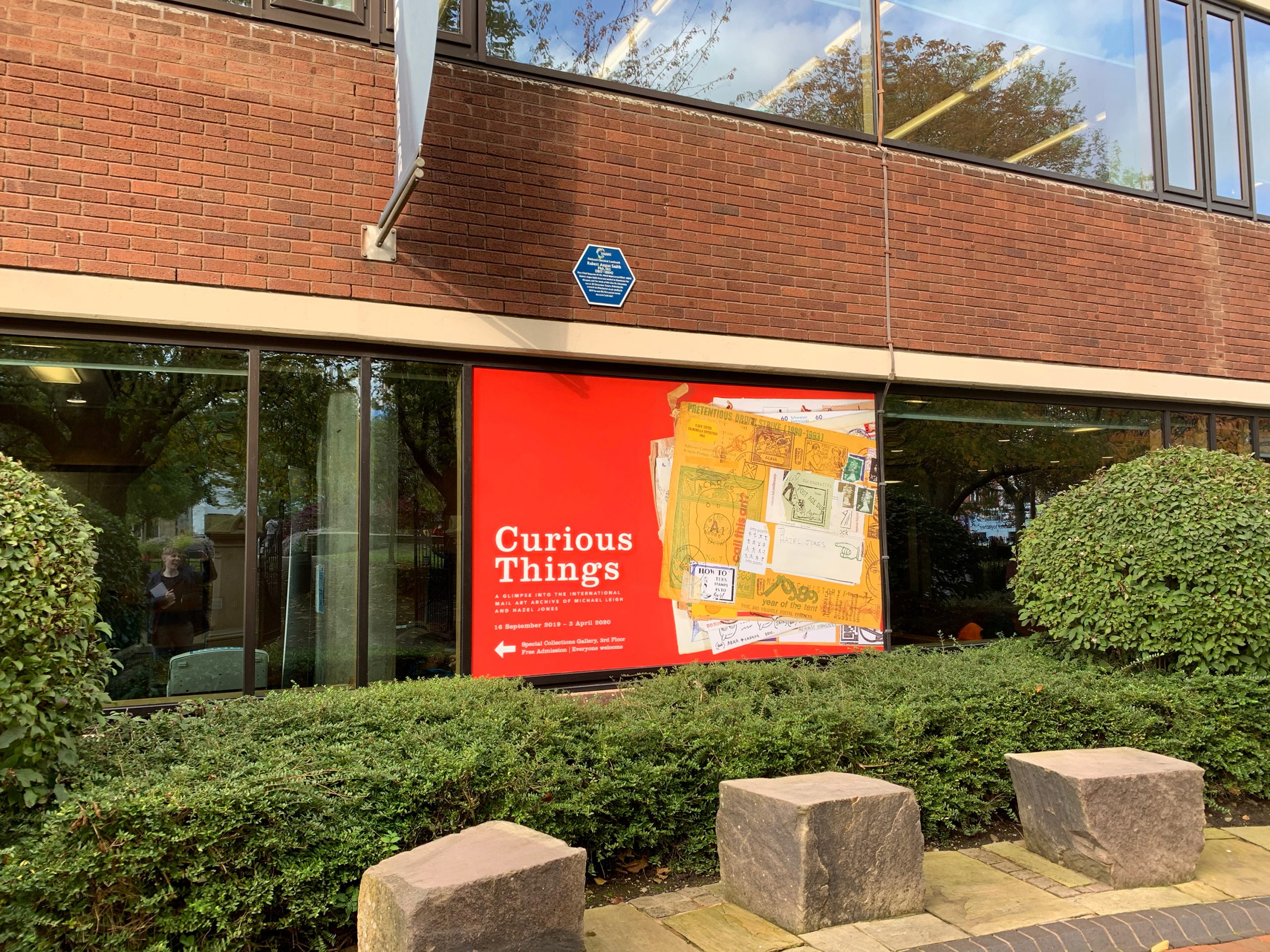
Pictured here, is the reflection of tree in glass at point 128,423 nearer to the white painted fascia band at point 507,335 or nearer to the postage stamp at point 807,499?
the white painted fascia band at point 507,335

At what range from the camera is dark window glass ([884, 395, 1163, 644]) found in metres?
8.58

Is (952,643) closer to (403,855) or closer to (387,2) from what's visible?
(403,855)

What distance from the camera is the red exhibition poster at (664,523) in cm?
684

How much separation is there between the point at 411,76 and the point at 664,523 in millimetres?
3552

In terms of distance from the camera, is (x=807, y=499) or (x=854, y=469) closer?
(x=807, y=499)

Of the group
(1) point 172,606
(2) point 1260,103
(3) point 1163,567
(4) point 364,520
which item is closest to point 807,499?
(3) point 1163,567

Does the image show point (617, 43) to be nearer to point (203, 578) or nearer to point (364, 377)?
point (364, 377)

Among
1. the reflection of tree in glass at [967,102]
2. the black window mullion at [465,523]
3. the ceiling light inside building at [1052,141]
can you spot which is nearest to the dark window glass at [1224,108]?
the reflection of tree in glass at [967,102]

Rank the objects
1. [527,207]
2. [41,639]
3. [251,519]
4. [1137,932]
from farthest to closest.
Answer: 1. [527,207]
2. [251,519]
3. [1137,932]
4. [41,639]

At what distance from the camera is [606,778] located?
14.9ft

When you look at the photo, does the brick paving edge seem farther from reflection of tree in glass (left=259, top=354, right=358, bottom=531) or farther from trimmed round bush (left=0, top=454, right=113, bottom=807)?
reflection of tree in glass (left=259, top=354, right=358, bottom=531)

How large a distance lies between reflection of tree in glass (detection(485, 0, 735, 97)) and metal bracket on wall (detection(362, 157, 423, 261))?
5.04 ft

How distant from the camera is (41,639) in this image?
12.0 ft

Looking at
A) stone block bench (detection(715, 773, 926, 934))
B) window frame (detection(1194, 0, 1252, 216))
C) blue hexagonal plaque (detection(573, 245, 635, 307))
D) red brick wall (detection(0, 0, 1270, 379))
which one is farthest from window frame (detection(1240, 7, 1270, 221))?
stone block bench (detection(715, 773, 926, 934))
